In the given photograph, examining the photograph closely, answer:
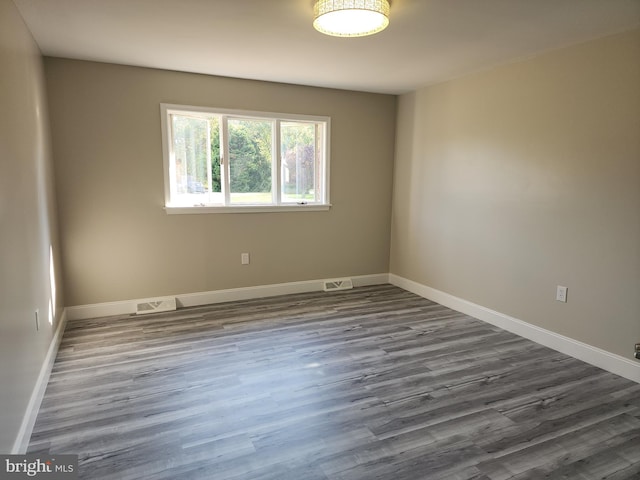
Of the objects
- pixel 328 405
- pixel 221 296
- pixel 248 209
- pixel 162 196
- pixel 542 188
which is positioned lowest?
pixel 328 405

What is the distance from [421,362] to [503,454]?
1.02m

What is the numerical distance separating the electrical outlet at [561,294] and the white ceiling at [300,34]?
72.2 inches

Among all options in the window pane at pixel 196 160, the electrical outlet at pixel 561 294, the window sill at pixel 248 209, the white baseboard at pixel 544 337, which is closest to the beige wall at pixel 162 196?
the window sill at pixel 248 209

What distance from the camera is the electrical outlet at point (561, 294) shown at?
315cm

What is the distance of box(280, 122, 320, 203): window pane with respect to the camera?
4555 mm

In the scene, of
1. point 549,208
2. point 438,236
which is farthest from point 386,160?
point 549,208

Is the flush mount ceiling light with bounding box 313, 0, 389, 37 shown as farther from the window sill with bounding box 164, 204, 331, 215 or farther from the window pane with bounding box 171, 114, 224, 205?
the window sill with bounding box 164, 204, 331, 215

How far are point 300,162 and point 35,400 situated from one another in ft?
10.8

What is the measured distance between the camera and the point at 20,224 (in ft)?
7.36

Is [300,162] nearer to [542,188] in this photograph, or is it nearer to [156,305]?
[156,305]

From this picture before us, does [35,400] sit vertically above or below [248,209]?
below

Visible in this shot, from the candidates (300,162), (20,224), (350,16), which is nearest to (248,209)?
(300,162)

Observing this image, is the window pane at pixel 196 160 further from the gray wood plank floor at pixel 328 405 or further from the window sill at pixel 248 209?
the gray wood plank floor at pixel 328 405

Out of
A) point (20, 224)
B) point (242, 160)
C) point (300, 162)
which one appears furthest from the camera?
point (300, 162)
